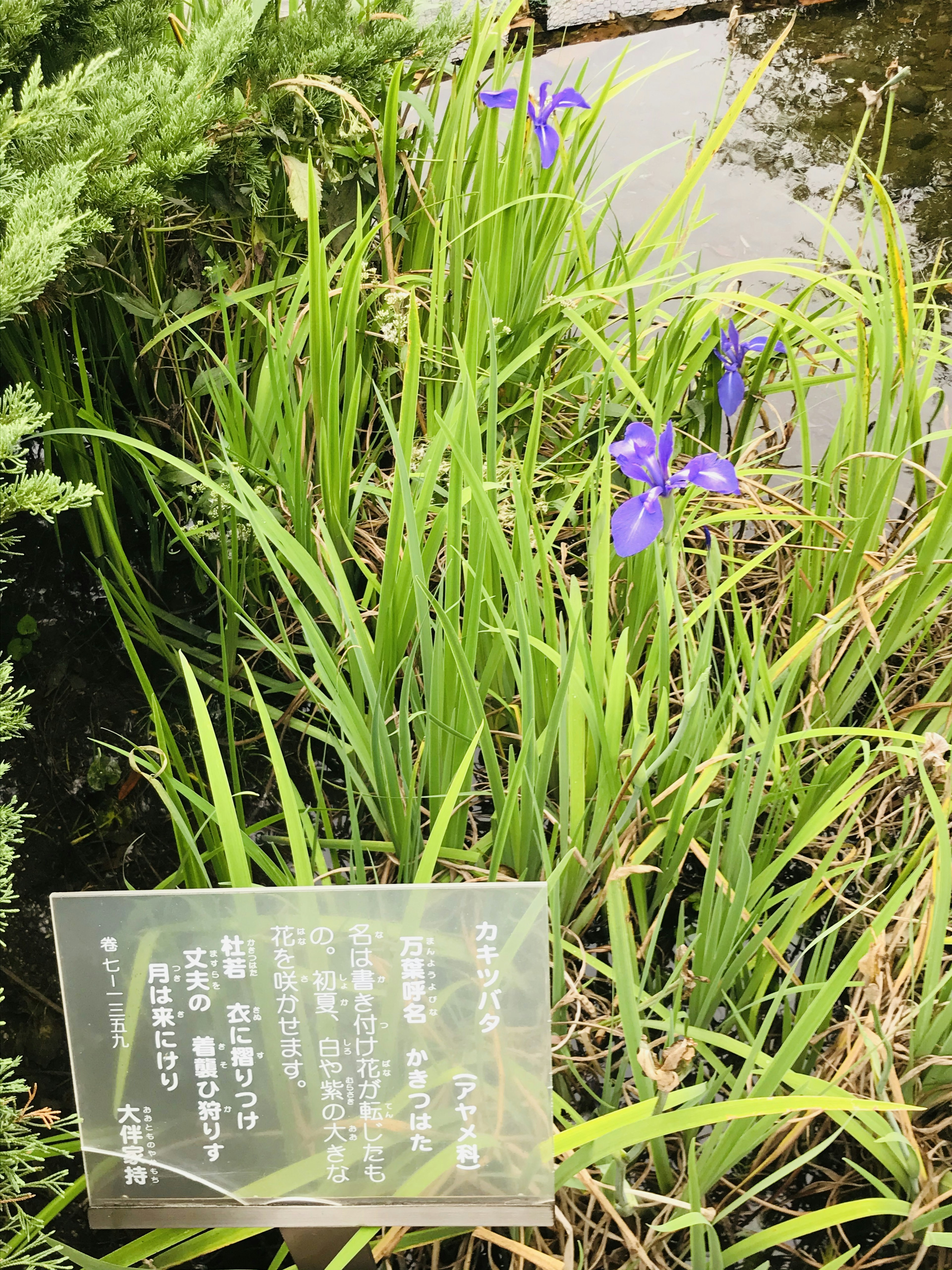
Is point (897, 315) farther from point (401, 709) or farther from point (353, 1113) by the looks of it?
point (353, 1113)

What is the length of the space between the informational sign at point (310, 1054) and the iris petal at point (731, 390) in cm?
96

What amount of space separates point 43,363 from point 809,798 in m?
1.16

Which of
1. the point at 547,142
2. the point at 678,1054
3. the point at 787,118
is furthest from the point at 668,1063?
the point at 787,118

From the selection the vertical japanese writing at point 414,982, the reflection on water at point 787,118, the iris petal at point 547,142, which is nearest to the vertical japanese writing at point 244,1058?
the vertical japanese writing at point 414,982

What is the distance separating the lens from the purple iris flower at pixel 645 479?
0.91 meters

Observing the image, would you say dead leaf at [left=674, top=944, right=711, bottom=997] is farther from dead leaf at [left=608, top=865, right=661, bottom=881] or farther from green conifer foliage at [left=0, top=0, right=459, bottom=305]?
green conifer foliage at [left=0, top=0, right=459, bottom=305]

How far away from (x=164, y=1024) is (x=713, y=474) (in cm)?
73

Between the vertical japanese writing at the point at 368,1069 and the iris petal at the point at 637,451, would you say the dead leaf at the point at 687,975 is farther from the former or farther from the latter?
the iris petal at the point at 637,451

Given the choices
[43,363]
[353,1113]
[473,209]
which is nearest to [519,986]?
[353,1113]

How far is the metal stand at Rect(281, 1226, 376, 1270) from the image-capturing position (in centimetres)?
75

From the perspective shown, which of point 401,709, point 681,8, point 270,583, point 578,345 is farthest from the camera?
point 681,8

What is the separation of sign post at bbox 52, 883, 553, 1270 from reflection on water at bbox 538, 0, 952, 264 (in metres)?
1.91

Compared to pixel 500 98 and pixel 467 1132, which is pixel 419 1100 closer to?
pixel 467 1132

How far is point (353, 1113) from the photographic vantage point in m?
0.72
